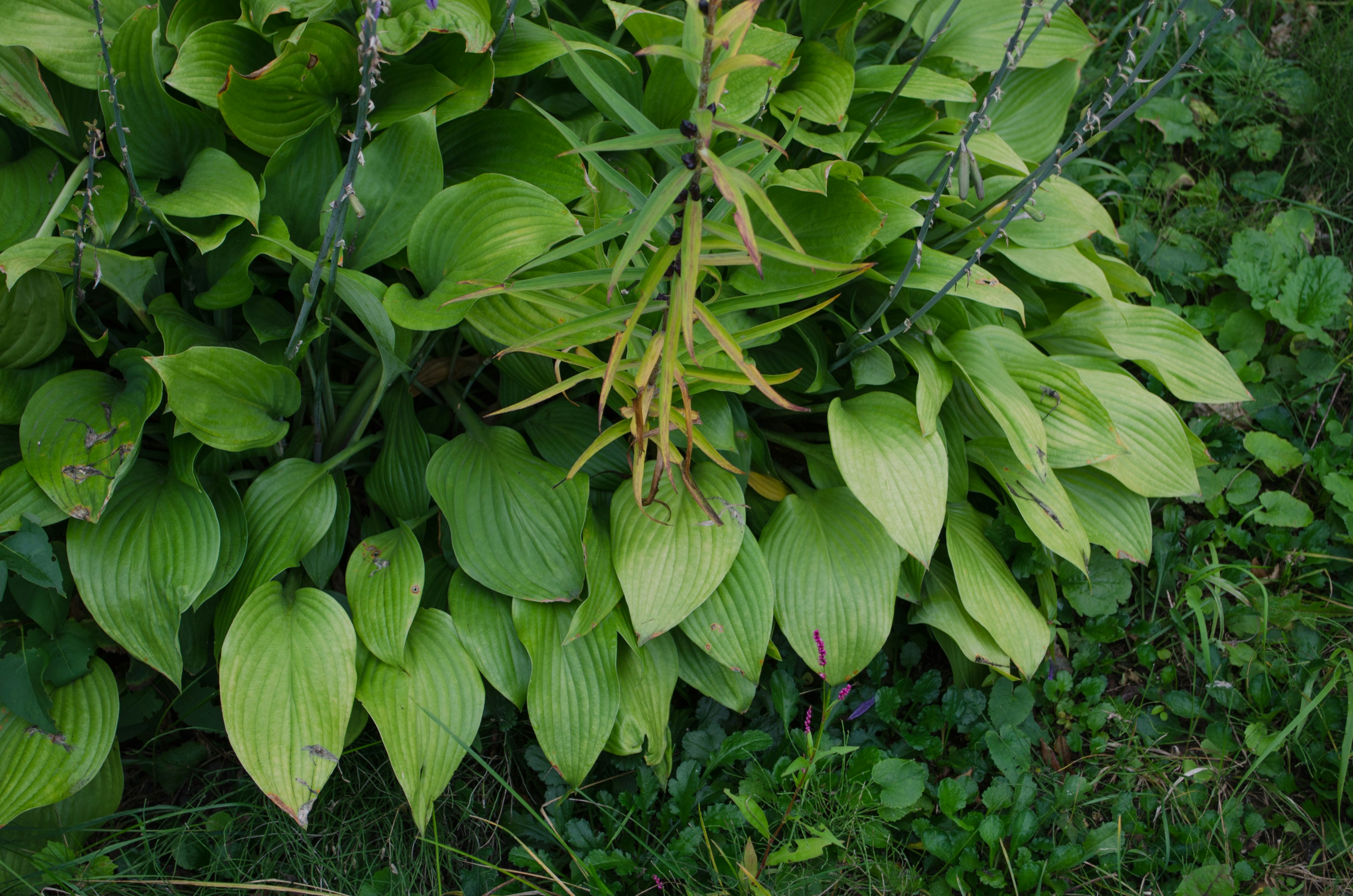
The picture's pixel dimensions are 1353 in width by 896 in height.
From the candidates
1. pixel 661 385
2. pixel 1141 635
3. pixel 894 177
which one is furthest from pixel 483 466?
pixel 1141 635

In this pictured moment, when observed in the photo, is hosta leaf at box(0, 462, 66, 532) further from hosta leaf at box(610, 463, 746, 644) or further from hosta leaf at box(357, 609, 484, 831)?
hosta leaf at box(610, 463, 746, 644)

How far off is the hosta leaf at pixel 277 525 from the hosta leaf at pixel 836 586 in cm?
101

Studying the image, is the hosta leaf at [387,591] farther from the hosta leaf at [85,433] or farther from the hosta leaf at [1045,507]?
the hosta leaf at [1045,507]

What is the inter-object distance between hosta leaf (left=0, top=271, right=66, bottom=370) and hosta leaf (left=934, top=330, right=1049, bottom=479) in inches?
76.8

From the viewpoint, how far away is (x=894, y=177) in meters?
2.40

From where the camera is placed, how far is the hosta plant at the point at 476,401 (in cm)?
180

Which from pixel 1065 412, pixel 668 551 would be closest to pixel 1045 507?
pixel 1065 412

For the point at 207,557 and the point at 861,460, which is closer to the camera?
the point at 207,557

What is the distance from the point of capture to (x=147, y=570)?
1.84 metres

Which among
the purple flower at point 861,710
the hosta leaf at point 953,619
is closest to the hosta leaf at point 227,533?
the purple flower at point 861,710

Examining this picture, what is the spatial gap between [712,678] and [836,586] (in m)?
0.37

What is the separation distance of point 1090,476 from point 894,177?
949mm

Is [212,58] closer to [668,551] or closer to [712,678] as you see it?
[668,551]

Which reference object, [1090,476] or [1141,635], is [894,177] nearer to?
[1090,476]
